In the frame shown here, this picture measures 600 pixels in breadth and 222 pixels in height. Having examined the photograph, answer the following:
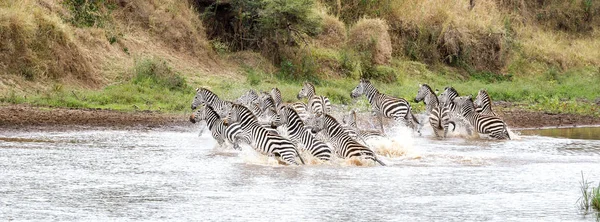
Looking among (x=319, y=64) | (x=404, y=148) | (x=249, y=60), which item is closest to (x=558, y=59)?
(x=319, y=64)

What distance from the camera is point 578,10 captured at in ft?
155

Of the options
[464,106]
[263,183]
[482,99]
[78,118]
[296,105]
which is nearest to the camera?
[263,183]

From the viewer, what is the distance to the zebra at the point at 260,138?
591 inches

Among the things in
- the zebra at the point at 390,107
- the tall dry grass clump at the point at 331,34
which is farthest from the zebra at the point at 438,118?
the tall dry grass clump at the point at 331,34

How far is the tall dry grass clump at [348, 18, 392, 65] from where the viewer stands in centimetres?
3269

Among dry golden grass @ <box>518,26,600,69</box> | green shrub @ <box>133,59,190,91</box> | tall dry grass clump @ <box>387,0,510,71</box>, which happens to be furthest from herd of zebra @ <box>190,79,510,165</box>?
dry golden grass @ <box>518,26,600,69</box>

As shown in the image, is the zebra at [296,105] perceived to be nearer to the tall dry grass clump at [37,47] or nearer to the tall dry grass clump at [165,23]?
the tall dry grass clump at [37,47]

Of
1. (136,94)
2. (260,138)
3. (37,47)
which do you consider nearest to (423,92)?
(136,94)

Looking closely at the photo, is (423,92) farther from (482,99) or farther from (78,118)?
(78,118)

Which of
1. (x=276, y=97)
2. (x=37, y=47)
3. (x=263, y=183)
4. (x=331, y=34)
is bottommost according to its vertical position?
(x=263, y=183)

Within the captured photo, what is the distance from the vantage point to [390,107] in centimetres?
2106

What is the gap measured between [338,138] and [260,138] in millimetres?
1240

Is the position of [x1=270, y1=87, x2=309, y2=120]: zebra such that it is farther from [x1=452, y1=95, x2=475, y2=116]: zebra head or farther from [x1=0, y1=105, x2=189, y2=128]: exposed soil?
[x1=452, y1=95, x2=475, y2=116]: zebra head

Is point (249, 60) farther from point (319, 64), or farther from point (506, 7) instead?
point (506, 7)
